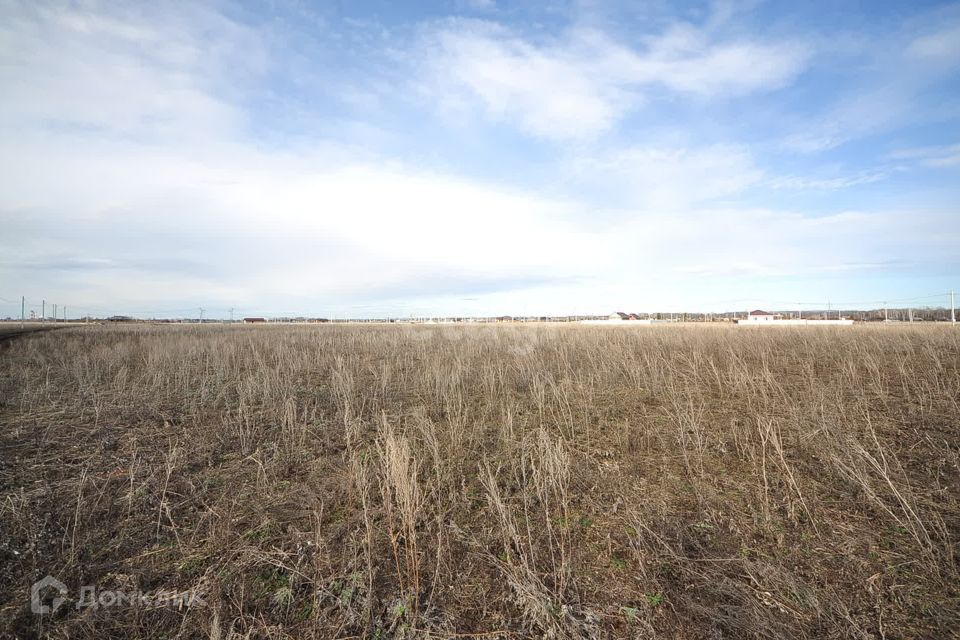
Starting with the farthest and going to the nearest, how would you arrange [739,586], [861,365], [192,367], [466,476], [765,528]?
[192,367] < [861,365] < [466,476] < [765,528] < [739,586]

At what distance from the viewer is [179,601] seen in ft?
8.26

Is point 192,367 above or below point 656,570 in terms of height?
above

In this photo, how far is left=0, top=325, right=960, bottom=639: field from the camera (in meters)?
2.39

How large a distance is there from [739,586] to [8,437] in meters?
7.63

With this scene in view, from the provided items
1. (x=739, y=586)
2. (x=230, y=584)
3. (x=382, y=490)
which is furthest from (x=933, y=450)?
(x=230, y=584)

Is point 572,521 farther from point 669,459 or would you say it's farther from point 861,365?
point 861,365

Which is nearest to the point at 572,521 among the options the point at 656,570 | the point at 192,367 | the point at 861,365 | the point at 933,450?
the point at 656,570

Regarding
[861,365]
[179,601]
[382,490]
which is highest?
[861,365]

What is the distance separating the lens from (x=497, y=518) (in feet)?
10.9

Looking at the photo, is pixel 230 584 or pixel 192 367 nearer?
pixel 230 584

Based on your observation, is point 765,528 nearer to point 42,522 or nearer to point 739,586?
point 739,586

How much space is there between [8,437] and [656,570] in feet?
23.5

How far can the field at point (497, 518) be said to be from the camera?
2391mm

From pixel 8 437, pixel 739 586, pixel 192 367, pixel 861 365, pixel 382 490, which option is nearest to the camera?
pixel 739 586
